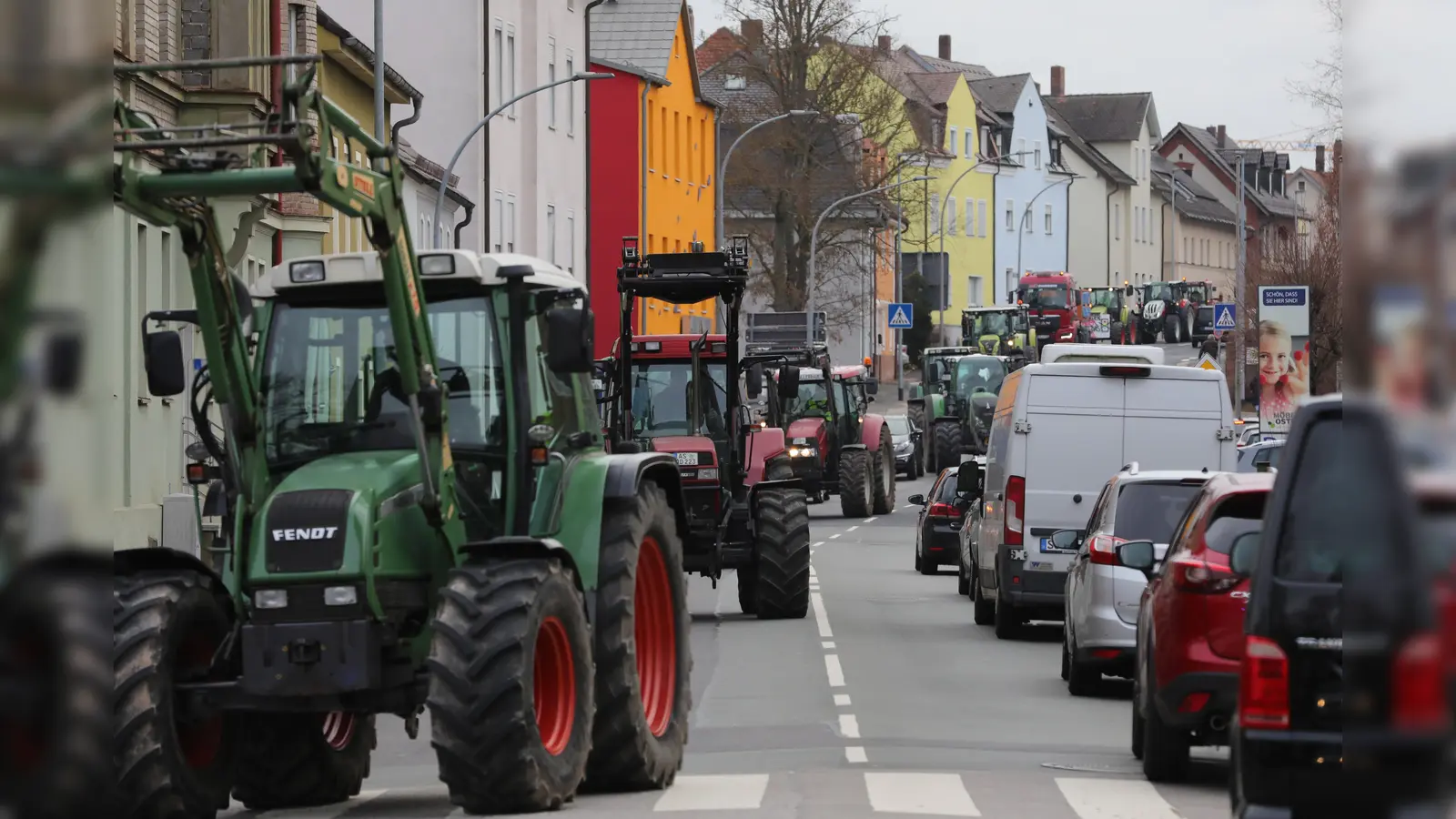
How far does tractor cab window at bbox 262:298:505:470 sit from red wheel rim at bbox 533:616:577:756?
1166 millimetres

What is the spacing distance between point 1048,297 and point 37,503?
289ft

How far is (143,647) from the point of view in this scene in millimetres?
8789

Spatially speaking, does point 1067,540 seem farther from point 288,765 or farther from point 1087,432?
point 288,765

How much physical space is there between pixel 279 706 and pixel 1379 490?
8443 mm

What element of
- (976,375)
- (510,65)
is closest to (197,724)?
(510,65)

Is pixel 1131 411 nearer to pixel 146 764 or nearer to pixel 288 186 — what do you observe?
pixel 146 764

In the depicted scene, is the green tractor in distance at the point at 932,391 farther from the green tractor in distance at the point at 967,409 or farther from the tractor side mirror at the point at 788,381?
the tractor side mirror at the point at 788,381

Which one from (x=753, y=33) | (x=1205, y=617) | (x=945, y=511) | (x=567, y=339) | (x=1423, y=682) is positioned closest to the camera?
(x=1423, y=682)

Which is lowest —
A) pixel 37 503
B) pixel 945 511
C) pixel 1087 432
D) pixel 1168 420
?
pixel 945 511

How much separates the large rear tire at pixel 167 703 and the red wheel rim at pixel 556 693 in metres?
1.41

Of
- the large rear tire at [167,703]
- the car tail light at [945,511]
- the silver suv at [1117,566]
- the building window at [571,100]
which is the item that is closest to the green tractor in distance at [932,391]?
the building window at [571,100]

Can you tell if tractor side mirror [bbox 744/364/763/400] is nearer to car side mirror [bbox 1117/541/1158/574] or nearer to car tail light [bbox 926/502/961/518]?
car tail light [bbox 926/502/961/518]

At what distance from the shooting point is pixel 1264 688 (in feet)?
13.0

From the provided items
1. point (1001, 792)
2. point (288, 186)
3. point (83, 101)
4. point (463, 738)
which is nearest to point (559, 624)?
point (463, 738)
